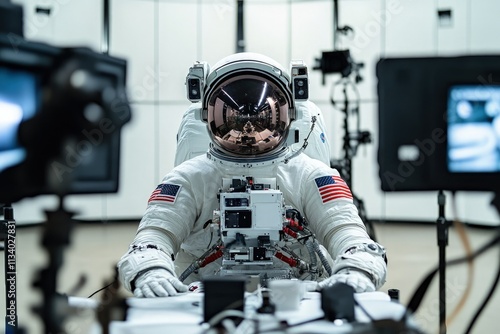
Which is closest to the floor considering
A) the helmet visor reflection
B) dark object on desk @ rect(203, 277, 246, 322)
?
the helmet visor reflection

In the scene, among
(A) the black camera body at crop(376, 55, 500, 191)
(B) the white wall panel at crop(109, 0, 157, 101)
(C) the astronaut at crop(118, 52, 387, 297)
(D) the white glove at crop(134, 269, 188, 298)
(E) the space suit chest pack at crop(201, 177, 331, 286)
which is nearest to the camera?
(A) the black camera body at crop(376, 55, 500, 191)

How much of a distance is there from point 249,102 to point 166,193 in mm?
488

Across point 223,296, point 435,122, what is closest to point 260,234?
point 223,296

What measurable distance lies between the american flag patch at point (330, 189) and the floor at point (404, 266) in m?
0.51

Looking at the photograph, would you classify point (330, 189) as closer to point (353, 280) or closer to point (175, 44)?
point (353, 280)

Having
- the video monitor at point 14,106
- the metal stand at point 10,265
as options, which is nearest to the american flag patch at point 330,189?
the metal stand at point 10,265

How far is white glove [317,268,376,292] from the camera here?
6.04ft

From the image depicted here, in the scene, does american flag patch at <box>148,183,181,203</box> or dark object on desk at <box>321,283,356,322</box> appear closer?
dark object on desk at <box>321,283,356,322</box>

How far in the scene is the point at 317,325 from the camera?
1401 millimetres

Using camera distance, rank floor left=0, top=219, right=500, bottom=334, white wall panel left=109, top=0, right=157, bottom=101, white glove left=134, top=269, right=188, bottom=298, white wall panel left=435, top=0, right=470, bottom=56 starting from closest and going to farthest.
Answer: white glove left=134, top=269, right=188, bottom=298
floor left=0, top=219, right=500, bottom=334
white wall panel left=435, top=0, right=470, bottom=56
white wall panel left=109, top=0, right=157, bottom=101

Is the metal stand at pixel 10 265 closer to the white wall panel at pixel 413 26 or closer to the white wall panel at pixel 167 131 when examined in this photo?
the white wall panel at pixel 167 131

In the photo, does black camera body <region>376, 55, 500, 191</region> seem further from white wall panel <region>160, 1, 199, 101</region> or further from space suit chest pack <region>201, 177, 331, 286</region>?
white wall panel <region>160, 1, 199, 101</region>

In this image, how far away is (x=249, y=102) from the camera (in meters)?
2.30

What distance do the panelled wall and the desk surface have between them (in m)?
5.47
